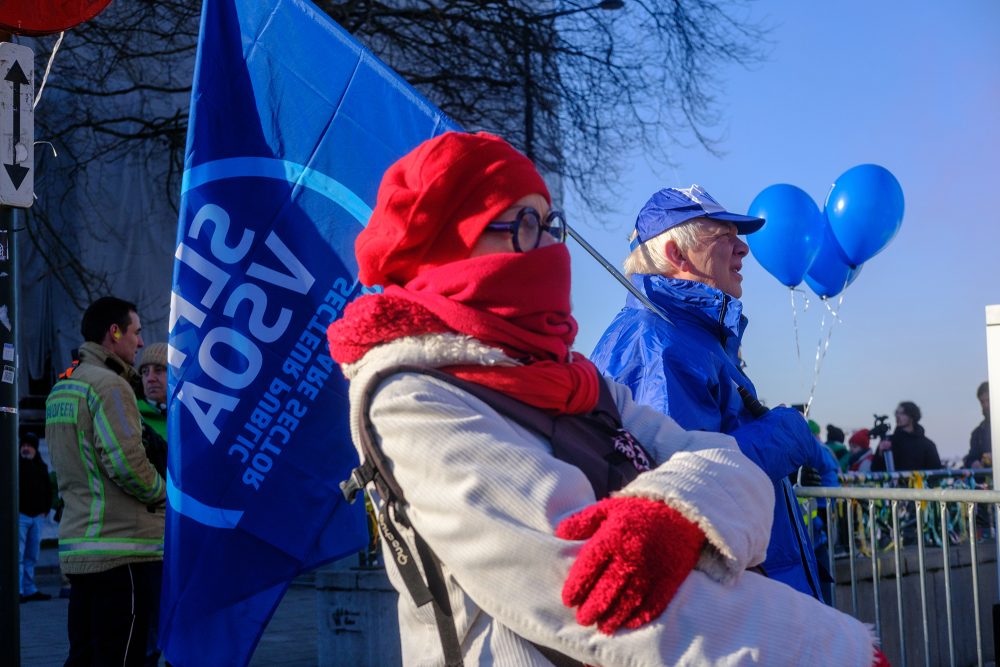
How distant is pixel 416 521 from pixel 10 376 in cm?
322

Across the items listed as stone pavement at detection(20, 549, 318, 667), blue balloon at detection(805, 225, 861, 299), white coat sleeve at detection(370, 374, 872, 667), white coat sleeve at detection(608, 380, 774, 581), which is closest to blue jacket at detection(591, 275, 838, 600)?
white coat sleeve at detection(608, 380, 774, 581)

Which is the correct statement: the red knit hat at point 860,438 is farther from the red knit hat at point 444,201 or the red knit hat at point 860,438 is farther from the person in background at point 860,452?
the red knit hat at point 444,201

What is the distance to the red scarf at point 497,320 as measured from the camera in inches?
75.9

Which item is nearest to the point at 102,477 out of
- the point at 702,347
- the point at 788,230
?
the point at 702,347

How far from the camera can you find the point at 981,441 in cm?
1260

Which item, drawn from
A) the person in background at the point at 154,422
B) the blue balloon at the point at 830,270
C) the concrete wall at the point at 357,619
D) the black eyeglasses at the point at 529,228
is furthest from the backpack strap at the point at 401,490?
the blue balloon at the point at 830,270

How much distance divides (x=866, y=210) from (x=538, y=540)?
23.7 feet

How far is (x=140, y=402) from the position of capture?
20.9 feet

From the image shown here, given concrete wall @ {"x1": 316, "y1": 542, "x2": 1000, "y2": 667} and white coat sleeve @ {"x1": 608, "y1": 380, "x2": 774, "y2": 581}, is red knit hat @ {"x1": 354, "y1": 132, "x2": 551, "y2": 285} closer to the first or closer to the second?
white coat sleeve @ {"x1": 608, "y1": 380, "x2": 774, "y2": 581}

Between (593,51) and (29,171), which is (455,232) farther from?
(593,51)

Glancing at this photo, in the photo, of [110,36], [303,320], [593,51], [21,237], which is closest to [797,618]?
[303,320]

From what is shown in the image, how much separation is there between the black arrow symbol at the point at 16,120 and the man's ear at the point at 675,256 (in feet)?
8.32

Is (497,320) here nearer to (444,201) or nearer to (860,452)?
(444,201)

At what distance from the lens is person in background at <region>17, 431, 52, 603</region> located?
12.1 meters
